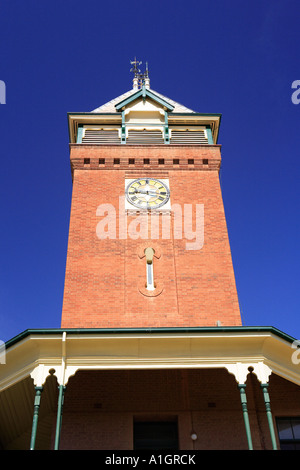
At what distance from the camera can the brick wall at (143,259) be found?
15758mm

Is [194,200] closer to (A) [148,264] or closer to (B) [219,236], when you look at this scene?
(B) [219,236]

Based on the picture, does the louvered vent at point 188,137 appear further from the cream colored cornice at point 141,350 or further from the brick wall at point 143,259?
the cream colored cornice at point 141,350

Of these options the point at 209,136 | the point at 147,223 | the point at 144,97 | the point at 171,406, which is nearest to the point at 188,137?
the point at 209,136

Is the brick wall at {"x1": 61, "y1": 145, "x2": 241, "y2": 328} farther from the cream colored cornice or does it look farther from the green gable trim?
the cream colored cornice

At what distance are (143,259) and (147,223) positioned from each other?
160 centimetres

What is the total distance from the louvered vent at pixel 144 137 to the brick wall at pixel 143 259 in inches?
36.3

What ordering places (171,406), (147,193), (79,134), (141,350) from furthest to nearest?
(79,134)
(147,193)
(171,406)
(141,350)

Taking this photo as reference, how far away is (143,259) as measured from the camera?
17.1 meters

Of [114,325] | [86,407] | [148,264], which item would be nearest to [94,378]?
[86,407]

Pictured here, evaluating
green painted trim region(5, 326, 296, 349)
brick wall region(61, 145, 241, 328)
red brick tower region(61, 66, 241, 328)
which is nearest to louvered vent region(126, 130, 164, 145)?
red brick tower region(61, 66, 241, 328)

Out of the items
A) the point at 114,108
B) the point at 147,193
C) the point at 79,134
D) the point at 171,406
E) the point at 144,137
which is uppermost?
the point at 114,108

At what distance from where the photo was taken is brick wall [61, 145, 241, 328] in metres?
15.8

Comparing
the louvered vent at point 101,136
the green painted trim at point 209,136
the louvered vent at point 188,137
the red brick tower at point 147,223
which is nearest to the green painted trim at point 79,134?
the red brick tower at point 147,223

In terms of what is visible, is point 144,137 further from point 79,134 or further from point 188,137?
point 79,134
